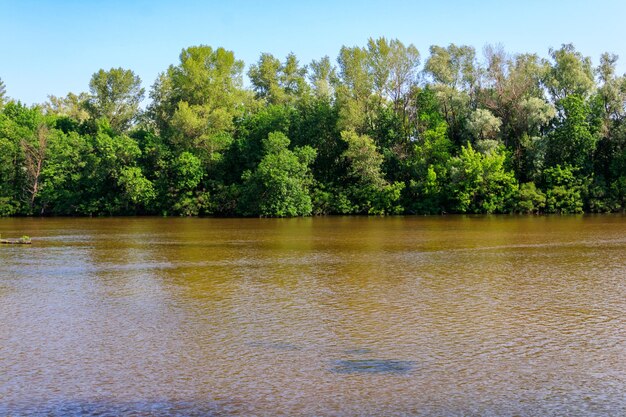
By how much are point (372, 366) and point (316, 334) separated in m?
2.45

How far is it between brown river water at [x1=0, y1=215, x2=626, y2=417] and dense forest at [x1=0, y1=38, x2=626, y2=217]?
111 ft

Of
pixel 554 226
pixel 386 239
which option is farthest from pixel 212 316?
pixel 554 226

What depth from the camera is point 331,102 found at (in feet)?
227

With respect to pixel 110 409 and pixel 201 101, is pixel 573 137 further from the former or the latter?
pixel 110 409

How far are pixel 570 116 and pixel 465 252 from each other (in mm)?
37668

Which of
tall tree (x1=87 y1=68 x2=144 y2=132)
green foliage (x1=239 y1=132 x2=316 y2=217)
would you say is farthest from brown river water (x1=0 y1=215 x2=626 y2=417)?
tall tree (x1=87 y1=68 x2=144 y2=132)

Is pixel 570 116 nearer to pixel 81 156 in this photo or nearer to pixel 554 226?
pixel 554 226

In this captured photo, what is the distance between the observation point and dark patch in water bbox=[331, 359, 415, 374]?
10.5 m

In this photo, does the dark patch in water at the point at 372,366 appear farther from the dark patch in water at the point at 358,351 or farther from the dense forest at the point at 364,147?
the dense forest at the point at 364,147

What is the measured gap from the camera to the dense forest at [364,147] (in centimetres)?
5900

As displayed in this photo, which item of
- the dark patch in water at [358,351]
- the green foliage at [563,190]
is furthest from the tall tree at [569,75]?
the dark patch in water at [358,351]

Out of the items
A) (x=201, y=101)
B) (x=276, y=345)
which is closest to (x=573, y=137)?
(x=201, y=101)

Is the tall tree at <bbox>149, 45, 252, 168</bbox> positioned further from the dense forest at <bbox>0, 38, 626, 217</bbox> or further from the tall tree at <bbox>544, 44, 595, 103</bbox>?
the tall tree at <bbox>544, 44, 595, 103</bbox>

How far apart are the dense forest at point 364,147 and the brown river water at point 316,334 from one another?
111ft
